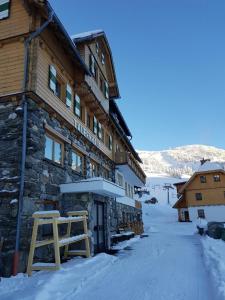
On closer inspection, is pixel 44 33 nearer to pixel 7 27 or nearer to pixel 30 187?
pixel 7 27

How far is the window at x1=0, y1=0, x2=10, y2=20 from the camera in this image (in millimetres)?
11352

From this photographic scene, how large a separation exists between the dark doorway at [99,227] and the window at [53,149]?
3080 millimetres

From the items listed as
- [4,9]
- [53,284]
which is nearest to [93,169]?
[4,9]

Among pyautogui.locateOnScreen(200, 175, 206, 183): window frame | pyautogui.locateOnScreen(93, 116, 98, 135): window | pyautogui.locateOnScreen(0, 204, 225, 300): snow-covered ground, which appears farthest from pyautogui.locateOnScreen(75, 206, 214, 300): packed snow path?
pyautogui.locateOnScreen(200, 175, 206, 183): window frame

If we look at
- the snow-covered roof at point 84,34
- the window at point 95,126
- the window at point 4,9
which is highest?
the snow-covered roof at point 84,34

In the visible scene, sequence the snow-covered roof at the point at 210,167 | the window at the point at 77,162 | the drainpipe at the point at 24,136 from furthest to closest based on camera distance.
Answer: the snow-covered roof at the point at 210,167, the window at the point at 77,162, the drainpipe at the point at 24,136

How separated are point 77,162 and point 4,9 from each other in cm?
760

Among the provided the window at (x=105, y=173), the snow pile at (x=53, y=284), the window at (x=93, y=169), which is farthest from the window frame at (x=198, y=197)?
the snow pile at (x=53, y=284)

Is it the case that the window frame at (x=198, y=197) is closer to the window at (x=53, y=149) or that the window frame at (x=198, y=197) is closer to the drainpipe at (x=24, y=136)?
the window at (x=53, y=149)

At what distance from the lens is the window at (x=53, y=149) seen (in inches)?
436

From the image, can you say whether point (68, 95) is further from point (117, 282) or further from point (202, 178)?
point (202, 178)

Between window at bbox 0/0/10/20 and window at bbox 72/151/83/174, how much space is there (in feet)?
21.9

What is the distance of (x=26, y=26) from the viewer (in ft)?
35.4

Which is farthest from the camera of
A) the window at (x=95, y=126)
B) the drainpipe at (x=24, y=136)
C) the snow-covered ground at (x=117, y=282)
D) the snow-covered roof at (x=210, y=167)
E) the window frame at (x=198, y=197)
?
the window frame at (x=198, y=197)
